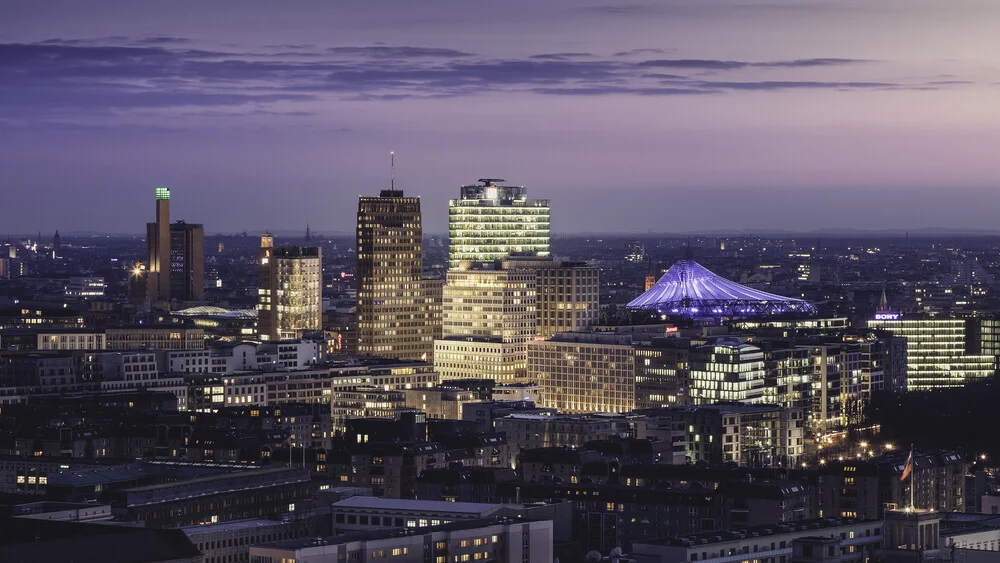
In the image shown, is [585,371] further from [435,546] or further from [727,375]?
[435,546]

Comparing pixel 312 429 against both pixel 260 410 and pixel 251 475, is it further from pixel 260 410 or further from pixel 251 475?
pixel 251 475

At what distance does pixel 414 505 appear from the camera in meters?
112

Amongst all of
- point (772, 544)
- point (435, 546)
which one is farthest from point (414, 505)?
point (772, 544)

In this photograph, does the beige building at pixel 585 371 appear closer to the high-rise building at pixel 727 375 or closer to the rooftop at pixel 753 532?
the high-rise building at pixel 727 375

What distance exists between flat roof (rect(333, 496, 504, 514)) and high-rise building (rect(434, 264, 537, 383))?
249 feet

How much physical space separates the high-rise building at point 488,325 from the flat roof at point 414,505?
76.0m

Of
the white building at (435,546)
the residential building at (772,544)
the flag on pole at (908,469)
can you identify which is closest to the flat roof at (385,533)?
the white building at (435,546)

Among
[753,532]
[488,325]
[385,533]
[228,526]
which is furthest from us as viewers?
[488,325]

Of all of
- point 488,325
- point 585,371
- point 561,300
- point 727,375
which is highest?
point 561,300

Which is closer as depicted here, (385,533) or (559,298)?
(385,533)

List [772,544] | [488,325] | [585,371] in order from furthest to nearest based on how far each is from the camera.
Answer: [488,325] → [585,371] → [772,544]

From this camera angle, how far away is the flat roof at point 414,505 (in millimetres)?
110438

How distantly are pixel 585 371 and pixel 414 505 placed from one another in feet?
220

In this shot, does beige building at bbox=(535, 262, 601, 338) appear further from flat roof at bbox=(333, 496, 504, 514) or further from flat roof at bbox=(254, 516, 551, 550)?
flat roof at bbox=(254, 516, 551, 550)
